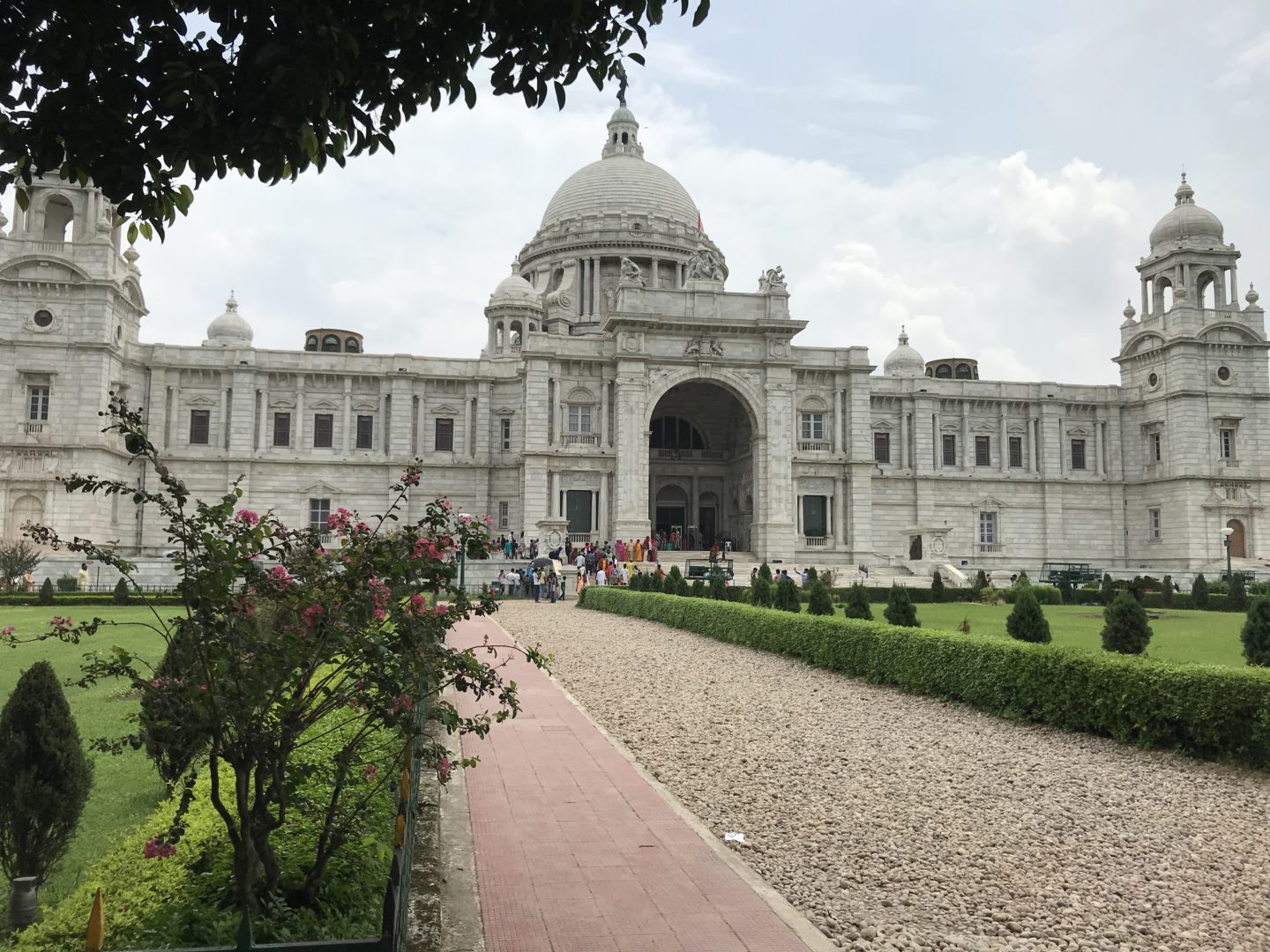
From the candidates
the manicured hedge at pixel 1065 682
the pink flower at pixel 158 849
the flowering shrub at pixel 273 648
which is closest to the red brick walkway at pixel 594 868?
the flowering shrub at pixel 273 648

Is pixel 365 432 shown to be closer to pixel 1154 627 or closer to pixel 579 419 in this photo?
pixel 579 419

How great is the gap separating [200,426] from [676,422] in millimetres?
24792

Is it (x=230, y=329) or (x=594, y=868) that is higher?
(x=230, y=329)

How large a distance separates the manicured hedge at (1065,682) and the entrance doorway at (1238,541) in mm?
42110

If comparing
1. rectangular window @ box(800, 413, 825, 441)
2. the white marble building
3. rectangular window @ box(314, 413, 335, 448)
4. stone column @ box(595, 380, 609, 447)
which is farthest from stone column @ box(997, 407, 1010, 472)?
rectangular window @ box(314, 413, 335, 448)

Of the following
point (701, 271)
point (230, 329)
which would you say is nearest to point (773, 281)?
point (701, 271)

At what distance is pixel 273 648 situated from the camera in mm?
4820

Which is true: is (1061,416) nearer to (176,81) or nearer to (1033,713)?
(1033,713)

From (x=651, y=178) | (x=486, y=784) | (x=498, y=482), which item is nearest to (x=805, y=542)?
(x=498, y=482)

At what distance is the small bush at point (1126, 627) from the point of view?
13344mm

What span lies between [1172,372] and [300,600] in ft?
185

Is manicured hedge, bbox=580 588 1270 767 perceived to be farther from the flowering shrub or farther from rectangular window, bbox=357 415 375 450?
rectangular window, bbox=357 415 375 450

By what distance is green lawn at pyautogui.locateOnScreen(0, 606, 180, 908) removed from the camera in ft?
25.2

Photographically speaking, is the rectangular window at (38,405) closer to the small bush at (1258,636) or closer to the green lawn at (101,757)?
the green lawn at (101,757)
